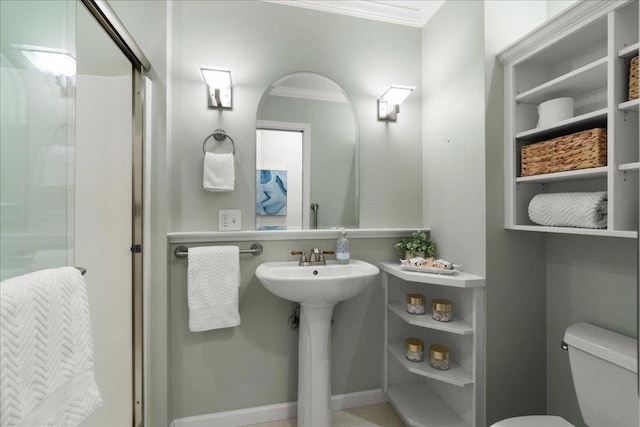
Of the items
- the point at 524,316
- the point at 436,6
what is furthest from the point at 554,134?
the point at 436,6

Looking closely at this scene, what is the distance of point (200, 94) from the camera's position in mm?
1713

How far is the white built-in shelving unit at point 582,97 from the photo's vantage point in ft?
3.47

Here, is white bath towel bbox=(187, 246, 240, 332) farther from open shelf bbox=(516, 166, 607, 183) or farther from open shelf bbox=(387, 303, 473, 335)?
open shelf bbox=(516, 166, 607, 183)

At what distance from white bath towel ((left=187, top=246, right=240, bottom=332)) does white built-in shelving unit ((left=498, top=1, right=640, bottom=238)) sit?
1436mm

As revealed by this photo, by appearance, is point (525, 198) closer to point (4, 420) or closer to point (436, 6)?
point (436, 6)

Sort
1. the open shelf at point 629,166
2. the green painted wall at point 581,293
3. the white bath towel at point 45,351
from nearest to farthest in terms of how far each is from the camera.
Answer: the white bath towel at point 45,351, the open shelf at point 629,166, the green painted wall at point 581,293

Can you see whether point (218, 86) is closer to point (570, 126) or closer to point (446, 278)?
point (446, 278)

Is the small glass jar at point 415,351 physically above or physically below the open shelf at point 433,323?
below

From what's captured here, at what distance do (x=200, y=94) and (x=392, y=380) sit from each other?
2.11 meters

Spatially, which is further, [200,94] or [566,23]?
[200,94]

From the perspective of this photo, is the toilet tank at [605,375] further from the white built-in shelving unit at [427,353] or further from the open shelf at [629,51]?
the open shelf at [629,51]

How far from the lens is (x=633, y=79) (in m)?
1.02

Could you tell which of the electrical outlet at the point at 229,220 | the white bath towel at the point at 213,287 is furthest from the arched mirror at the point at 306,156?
the white bath towel at the point at 213,287

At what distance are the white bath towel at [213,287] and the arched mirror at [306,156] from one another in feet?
0.99
